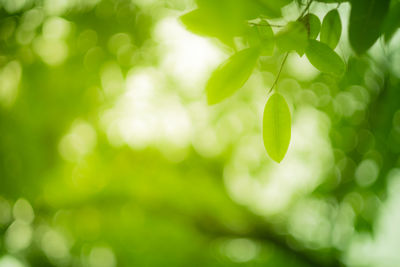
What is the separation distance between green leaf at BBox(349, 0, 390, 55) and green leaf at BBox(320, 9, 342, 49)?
44mm

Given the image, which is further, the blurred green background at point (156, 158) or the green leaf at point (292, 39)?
the blurred green background at point (156, 158)

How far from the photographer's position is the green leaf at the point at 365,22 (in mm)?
776

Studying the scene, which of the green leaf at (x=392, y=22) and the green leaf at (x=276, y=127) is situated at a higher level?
the green leaf at (x=392, y=22)

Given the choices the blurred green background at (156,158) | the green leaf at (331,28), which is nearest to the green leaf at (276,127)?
the green leaf at (331,28)

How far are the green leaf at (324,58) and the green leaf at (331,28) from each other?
0.10 meters

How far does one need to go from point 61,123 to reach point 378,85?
3560mm

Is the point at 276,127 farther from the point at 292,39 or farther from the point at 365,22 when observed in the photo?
the point at 365,22

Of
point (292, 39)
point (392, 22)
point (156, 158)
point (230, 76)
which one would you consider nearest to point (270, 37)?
point (292, 39)

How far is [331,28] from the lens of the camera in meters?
0.84

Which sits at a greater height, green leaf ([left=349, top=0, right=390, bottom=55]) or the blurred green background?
green leaf ([left=349, top=0, right=390, bottom=55])

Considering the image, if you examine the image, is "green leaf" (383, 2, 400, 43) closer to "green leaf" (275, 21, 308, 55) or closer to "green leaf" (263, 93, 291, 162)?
"green leaf" (275, 21, 308, 55)

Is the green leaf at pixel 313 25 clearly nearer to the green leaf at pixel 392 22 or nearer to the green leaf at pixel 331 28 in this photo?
the green leaf at pixel 331 28

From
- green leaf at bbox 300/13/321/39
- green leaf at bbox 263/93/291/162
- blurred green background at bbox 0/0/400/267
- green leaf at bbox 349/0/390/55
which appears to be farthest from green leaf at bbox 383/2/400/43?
blurred green background at bbox 0/0/400/267

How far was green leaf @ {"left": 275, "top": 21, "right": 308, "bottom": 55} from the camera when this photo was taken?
0.74 metres
